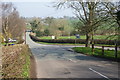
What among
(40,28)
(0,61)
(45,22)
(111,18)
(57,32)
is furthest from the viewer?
(45,22)

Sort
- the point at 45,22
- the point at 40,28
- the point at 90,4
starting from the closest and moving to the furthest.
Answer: the point at 90,4 → the point at 40,28 → the point at 45,22

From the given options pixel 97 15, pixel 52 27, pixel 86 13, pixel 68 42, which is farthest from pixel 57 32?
pixel 97 15

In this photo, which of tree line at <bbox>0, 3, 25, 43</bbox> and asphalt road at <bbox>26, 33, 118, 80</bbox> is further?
tree line at <bbox>0, 3, 25, 43</bbox>

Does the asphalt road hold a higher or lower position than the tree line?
lower

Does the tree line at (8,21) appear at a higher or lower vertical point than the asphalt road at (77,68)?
higher

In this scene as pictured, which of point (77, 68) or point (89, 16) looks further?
point (89, 16)

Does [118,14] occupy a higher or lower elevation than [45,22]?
lower

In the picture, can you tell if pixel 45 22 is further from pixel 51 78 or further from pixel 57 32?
pixel 51 78

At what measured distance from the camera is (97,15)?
58.7 feet

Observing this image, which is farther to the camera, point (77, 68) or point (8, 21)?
point (8, 21)

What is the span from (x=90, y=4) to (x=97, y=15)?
831cm

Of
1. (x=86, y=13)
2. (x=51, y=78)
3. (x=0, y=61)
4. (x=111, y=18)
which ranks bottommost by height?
(x=51, y=78)

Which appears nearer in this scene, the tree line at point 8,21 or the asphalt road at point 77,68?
the asphalt road at point 77,68

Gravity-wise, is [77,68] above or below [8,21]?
below
